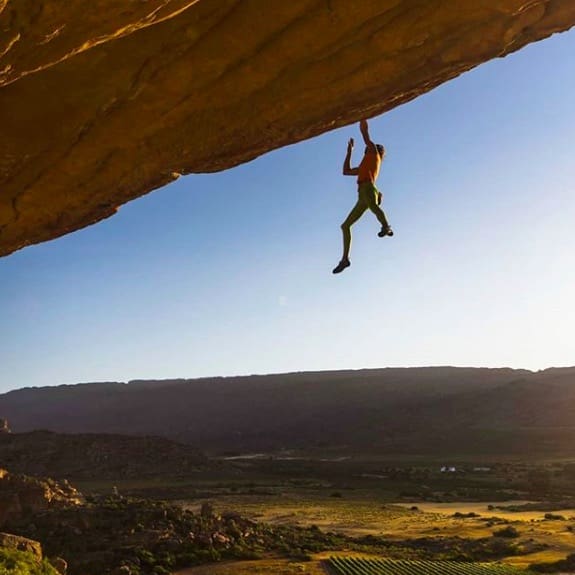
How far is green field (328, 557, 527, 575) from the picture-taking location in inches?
917

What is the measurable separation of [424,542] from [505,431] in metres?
73.8

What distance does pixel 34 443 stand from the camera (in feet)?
251

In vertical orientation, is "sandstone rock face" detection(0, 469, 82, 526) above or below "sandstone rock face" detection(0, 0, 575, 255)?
below

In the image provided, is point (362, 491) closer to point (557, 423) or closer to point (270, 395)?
point (557, 423)

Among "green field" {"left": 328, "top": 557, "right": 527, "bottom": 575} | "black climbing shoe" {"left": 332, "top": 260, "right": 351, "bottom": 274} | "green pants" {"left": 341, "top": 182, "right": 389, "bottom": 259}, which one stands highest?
"green pants" {"left": 341, "top": 182, "right": 389, "bottom": 259}

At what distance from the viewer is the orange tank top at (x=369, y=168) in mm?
9438

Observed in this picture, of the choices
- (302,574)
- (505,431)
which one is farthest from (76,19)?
(505,431)

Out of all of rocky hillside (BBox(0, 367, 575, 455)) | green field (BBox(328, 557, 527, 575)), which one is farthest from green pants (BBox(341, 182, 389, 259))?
rocky hillside (BBox(0, 367, 575, 455))

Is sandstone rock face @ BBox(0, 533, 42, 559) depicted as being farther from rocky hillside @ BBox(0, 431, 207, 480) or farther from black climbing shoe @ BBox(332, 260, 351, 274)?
rocky hillside @ BBox(0, 431, 207, 480)

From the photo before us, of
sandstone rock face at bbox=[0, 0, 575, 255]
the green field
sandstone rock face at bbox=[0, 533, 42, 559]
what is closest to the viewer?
sandstone rock face at bbox=[0, 0, 575, 255]

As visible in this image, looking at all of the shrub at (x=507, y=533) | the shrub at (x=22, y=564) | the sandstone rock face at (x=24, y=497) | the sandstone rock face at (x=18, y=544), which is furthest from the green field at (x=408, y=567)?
the sandstone rock face at (x=24, y=497)

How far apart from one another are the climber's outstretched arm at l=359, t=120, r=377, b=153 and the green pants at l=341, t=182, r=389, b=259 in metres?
0.61

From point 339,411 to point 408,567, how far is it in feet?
372

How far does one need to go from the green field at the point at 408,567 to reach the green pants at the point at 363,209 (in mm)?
17202
